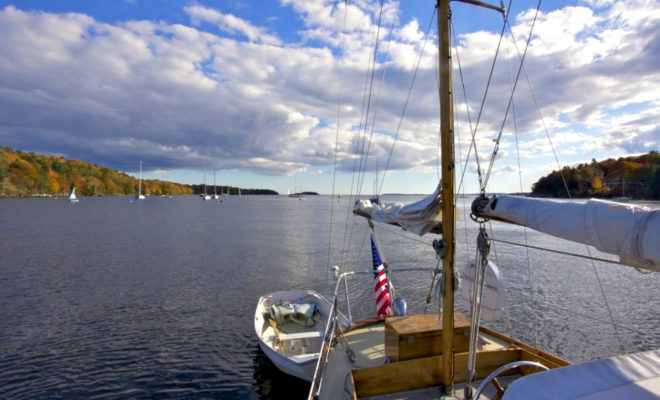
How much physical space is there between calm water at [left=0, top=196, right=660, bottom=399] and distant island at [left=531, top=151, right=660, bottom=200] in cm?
7826

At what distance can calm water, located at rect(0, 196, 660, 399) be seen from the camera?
1279 cm

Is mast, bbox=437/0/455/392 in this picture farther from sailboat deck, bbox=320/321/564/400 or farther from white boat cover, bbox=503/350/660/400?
white boat cover, bbox=503/350/660/400

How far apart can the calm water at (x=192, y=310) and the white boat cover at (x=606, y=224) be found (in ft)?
29.4

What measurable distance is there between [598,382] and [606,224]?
166 centimetres

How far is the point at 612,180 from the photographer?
113062 mm

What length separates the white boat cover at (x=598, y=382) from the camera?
3.60 m

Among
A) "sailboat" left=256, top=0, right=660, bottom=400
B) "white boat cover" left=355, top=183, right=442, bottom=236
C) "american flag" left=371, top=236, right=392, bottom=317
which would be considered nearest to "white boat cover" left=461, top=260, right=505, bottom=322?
"sailboat" left=256, top=0, right=660, bottom=400

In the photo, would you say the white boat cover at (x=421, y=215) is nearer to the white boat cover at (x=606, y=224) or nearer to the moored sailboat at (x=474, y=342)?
the moored sailboat at (x=474, y=342)

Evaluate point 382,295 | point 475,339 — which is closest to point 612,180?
point 382,295

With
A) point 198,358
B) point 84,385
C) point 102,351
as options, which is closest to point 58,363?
point 102,351

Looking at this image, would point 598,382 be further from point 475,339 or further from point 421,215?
point 421,215

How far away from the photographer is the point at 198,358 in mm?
14312

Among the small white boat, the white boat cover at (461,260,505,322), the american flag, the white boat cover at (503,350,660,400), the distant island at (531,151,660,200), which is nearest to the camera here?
the white boat cover at (503,350,660,400)

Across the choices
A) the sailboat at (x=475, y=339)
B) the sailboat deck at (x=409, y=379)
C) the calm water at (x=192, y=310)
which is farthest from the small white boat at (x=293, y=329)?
the sailboat deck at (x=409, y=379)
